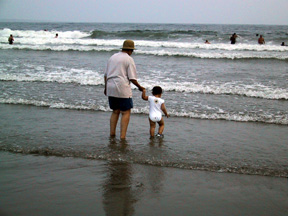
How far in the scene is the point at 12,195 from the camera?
3.25 metres

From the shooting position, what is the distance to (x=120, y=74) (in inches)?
195

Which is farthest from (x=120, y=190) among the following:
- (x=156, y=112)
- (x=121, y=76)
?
(x=156, y=112)

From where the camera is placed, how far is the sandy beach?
3.04m

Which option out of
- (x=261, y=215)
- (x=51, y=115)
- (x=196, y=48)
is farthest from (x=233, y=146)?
(x=196, y=48)

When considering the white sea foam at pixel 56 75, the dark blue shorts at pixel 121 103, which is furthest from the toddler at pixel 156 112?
the white sea foam at pixel 56 75

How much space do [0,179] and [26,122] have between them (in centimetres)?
282

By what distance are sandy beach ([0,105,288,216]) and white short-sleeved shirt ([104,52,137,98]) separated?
88 centimetres

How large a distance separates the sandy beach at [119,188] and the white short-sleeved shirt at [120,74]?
2.90ft

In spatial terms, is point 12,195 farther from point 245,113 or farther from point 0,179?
point 245,113

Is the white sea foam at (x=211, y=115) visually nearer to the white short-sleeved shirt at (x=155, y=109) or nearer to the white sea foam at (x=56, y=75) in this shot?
the white short-sleeved shirt at (x=155, y=109)

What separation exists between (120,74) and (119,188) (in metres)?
2.07

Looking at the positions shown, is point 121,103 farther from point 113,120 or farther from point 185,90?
point 185,90

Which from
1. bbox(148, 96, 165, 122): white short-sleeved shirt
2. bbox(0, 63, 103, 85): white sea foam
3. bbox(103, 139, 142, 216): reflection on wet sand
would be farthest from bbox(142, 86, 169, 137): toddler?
bbox(0, 63, 103, 85): white sea foam

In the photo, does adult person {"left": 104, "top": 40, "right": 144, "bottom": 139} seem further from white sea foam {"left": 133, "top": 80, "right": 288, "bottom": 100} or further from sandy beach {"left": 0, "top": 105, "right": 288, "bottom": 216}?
white sea foam {"left": 133, "top": 80, "right": 288, "bottom": 100}
